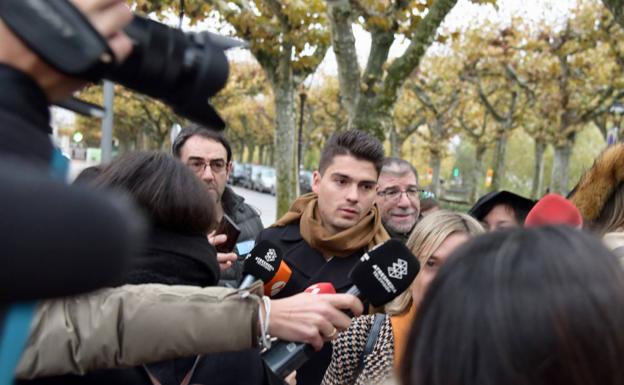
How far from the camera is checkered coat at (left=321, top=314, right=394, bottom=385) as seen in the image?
2387 mm

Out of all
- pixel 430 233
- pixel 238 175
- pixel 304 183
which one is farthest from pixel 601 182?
pixel 238 175

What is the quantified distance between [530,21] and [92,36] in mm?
20435

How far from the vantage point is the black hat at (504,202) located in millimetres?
3545

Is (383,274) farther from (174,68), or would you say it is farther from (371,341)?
(174,68)

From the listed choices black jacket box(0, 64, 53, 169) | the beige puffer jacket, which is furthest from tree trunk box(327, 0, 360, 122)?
black jacket box(0, 64, 53, 169)

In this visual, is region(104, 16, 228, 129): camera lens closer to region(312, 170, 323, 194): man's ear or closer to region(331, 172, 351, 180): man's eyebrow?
region(331, 172, 351, 180): man's eyebrow

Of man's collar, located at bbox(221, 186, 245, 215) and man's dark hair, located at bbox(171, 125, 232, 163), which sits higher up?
man's dark hair, located at bbox(171, 125, 232, 163)

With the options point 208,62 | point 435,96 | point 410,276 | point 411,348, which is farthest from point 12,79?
point 435,96

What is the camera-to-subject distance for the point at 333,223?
3344 mm

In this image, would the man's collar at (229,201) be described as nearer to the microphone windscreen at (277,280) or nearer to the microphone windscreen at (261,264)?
the microphone windscreen at (277,280)

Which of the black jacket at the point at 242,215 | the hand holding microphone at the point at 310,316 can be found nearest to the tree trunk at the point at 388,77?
the black jacket at the point at 242,215

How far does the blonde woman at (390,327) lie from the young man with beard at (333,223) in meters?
0.37

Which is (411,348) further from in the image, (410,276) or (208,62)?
(410,276)

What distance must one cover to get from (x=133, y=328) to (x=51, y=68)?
24.8 inches
